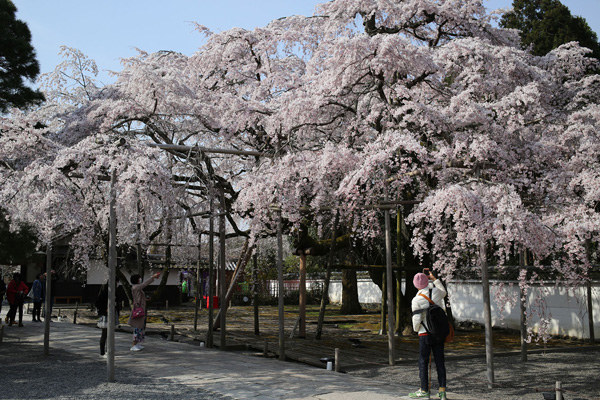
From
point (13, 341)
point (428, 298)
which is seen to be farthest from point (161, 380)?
point (13, 341)

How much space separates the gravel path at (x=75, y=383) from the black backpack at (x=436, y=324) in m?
3.00

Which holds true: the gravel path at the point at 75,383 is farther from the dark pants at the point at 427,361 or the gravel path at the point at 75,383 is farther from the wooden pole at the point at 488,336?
the wooden pole at the point at 488,336

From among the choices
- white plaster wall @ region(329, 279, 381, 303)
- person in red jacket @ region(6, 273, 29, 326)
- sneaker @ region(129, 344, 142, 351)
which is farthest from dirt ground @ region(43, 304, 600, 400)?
white plaster wall @ region(329, 279, 381, 303)

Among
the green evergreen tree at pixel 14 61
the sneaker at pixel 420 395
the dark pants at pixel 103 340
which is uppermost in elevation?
the green evergreen tree at pixel 14 61

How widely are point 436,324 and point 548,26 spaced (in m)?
18.5

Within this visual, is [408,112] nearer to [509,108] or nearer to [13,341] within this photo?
→ [509,108]

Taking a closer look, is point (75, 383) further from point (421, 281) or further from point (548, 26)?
point (548, 26)

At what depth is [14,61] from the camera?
12.1 meters

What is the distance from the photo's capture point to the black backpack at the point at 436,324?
7531 millimetres

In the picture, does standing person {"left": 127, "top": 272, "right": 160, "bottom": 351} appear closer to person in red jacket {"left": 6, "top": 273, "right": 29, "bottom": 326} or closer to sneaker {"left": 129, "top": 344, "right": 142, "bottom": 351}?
sneaker {"left": 129, "top": 344, "right": 142, "bottom": 351}

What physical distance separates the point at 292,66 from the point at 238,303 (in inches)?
819

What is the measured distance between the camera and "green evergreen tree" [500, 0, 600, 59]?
67.3ft

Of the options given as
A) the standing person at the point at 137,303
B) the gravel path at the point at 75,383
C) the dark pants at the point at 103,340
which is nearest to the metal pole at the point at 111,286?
the gravel path at the point at 75,383

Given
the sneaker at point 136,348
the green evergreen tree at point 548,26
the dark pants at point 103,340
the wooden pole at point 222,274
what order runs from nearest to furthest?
1. the dark pants at point 103,340
2. the sneaker at point 136,348
3. the wooden pole at point 222,274
4. the green evergreen tree at point 548,26
